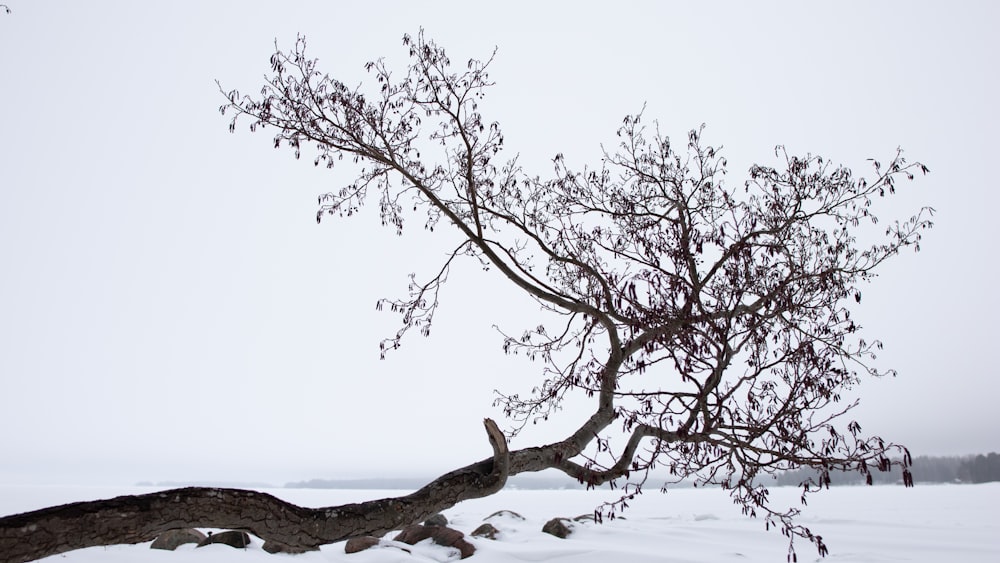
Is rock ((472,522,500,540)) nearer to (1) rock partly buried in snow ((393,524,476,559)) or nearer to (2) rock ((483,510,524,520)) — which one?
(1) rock partly buried in snow ((393,524,476,559))

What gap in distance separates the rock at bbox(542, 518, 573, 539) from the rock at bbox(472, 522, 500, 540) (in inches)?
41.4

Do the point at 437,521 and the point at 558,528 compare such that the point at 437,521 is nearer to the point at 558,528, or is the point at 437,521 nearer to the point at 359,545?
the point at 558,528

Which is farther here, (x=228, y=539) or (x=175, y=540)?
(x=175, y=540)

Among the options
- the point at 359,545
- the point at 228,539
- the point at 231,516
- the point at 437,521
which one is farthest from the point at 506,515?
the point at 231,516

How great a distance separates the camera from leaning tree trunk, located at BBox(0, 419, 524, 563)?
9.80 ft

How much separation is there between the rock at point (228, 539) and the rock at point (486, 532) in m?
4.36

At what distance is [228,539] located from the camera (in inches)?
403

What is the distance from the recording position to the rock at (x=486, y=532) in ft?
40.5

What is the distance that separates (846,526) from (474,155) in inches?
579

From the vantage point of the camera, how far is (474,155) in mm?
6066

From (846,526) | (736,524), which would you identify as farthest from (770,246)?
(846,526)

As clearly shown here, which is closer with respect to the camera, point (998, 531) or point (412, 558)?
point (412, 558)

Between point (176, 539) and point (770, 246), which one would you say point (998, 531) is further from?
point (176, 539)

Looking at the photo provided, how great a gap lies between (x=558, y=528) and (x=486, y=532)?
151cm
